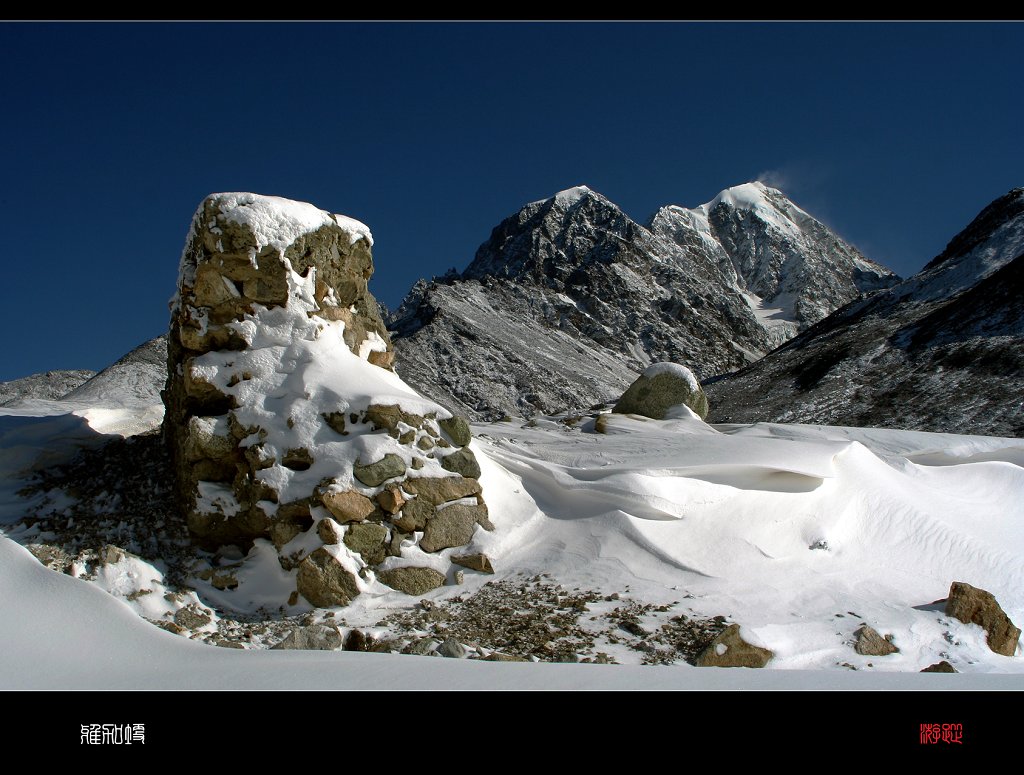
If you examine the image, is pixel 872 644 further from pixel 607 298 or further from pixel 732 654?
pixel 607 298

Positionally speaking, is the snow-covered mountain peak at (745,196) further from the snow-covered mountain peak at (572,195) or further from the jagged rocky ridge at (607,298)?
the snow-covered mountain peak at (572,195)

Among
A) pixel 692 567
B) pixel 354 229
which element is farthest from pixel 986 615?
pixel 354 229

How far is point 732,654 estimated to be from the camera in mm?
5684

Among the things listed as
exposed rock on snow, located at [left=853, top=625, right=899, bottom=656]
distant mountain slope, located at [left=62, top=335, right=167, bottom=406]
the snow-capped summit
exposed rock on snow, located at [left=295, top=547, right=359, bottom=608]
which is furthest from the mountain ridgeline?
exposed rock on snow, located at [left=853, top=625, right=899, bottom=656]

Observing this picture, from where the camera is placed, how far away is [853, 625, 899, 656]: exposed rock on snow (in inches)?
237

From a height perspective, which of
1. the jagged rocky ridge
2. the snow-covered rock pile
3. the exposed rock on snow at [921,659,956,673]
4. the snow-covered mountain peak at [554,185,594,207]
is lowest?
the exposed rock on snow at [921,659,956,673]

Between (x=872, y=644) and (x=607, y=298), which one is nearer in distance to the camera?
(x=872, y=644)

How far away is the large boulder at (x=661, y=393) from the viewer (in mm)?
16484

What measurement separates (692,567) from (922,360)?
1140 inches

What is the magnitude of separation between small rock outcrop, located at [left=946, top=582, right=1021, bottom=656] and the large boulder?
9589 mm

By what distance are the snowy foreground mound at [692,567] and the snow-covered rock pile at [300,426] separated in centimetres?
52

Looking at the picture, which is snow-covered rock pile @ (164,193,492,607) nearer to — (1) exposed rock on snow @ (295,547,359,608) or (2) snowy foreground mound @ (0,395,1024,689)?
(1) exposed rock on snow @ (295,547,359,608)

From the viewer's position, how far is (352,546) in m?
7.19

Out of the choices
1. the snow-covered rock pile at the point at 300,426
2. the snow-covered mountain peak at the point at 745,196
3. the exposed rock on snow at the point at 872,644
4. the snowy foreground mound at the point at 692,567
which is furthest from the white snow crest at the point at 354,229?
the snow-covered mountain peak at the point at 745,196
